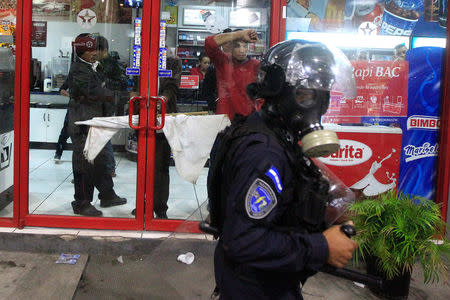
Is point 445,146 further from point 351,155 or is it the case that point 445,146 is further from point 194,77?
point 194,77

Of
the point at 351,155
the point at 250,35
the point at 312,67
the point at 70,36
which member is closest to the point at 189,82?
the point at 250,35

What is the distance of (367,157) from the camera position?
4.78 m

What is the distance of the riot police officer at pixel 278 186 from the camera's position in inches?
65.3

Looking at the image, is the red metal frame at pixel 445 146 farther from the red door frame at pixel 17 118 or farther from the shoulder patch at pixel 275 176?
the red door frame at pixel 17 118

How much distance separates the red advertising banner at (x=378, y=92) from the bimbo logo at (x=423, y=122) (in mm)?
114

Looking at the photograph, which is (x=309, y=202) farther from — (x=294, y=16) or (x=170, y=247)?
(x=294, y=16)

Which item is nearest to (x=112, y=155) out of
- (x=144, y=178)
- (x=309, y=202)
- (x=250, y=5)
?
(x=144, y=178)

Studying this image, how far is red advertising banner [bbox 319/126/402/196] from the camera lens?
4.76 meters

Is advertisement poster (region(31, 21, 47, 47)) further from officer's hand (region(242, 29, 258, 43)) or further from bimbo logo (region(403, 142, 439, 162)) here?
bimbo logo (region(403, 142, 439, 162))

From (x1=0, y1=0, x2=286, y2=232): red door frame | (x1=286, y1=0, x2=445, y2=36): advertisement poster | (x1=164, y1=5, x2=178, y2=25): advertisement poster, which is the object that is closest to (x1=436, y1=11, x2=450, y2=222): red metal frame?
(x1=286, y1=0, x2=445, y2=36): advertisement poster

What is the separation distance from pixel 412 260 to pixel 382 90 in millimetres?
1767

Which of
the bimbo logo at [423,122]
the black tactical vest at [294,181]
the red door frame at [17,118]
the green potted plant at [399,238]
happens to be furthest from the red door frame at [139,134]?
the black tactical vest at [294,181]

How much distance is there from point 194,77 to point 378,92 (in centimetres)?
179

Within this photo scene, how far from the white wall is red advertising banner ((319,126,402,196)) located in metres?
2.18
